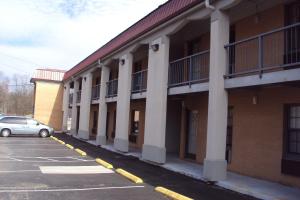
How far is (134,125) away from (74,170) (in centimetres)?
1174

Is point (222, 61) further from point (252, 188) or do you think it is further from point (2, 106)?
point (2, 106)

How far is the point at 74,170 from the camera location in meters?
14.0

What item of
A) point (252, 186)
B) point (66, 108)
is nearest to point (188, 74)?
point (252, 186)

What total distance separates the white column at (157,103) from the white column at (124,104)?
10.7ft

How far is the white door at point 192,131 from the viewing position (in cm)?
1783

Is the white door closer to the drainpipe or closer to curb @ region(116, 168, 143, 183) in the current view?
curb @ region(116, 168, 143, 183)

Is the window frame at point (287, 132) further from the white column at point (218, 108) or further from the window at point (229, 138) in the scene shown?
the window at point (229, 138)

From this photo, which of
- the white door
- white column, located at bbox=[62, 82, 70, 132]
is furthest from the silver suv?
the white door

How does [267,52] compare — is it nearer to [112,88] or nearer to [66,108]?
[112,88]

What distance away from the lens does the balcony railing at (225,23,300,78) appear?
36.4ft

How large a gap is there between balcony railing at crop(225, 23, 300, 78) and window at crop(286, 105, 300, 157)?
4.29 feet

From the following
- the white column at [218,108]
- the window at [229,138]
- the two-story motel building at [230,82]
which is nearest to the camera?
the two-story motel building at [230,82]

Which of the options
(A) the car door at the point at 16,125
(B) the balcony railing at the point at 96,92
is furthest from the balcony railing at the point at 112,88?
(A) the car door at the point at 16,125

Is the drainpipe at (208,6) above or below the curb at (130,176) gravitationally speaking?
above
